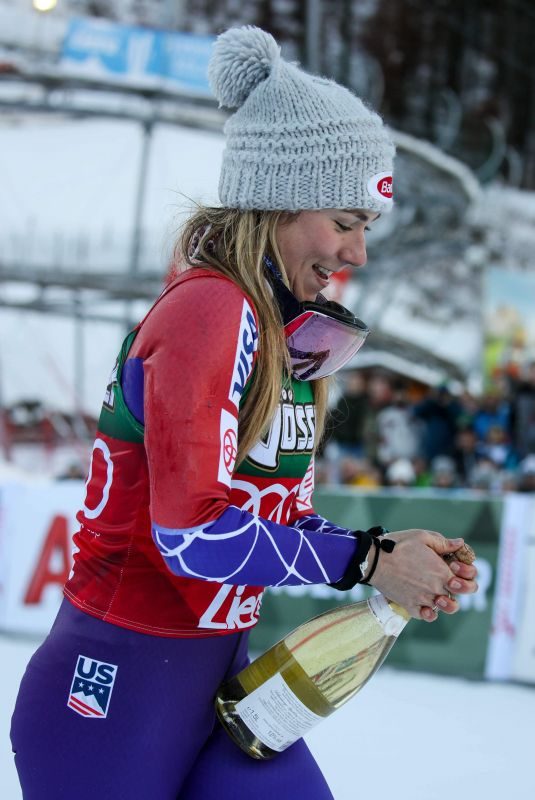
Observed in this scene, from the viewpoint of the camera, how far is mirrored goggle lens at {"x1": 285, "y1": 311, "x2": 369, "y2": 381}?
1529 mm

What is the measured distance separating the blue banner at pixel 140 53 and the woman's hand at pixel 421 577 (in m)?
8.53

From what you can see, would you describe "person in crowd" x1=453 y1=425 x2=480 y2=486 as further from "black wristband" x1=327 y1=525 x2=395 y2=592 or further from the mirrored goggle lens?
"black wristband" x1=327 y1=525 x2=395 y2=592

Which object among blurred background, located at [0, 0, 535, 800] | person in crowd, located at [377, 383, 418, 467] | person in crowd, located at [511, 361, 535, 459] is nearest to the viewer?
person in crowd, located at [511, 361, 535, 459]

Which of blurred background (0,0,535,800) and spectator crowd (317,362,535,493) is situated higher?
blurred background (0,0,535,800)

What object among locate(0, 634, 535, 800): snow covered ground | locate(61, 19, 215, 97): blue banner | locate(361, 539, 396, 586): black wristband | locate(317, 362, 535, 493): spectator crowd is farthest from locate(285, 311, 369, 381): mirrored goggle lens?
locate(61, 19, 215, 97): blue banner

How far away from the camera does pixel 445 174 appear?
409 inches

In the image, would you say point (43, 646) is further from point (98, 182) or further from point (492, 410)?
point (98, 182)

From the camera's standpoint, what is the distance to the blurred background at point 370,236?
764 centimetres

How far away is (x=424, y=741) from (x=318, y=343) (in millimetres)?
2693

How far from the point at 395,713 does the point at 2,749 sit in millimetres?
1692

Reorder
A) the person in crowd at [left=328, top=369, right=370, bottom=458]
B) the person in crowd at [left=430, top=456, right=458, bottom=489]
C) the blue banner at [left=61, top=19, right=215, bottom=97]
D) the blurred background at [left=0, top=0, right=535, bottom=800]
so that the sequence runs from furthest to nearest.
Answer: the blue banner at [left=61, top=19, right=215, bottom=97], the blurred background at [left=0, top=0, right=535, bottom=800], the person in crowd at [left=328, top=369, right=370, bottom=458], the person in crowd at [left=430, top=456, right=458, bottom=489]

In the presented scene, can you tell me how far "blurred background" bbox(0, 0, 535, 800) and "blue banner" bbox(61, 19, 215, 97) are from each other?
1cm

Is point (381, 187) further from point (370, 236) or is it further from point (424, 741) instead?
point (370, 236)

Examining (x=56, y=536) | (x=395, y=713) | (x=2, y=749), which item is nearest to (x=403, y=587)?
(x=2, y=749)
